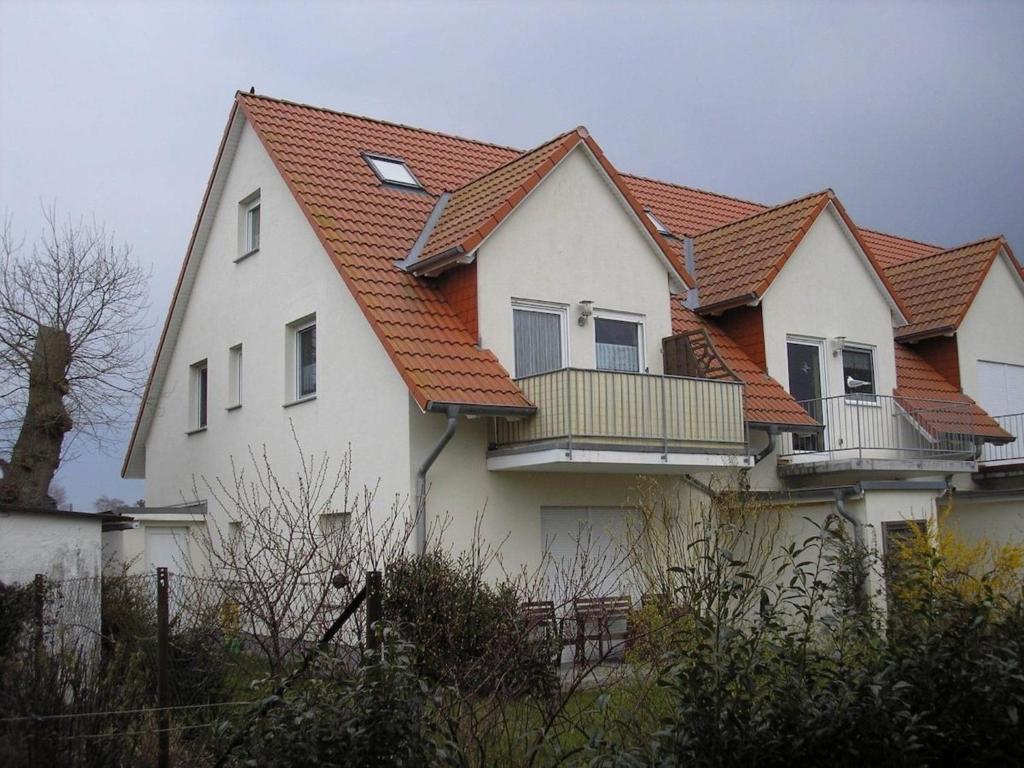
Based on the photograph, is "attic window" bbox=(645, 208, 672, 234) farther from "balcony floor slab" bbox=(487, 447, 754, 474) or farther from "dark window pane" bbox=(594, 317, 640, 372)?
"balcony floor slab" bbox=(487, 447, 754, 474)

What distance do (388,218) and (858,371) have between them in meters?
8.75

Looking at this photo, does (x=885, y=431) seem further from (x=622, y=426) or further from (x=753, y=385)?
(x=622, y=426)

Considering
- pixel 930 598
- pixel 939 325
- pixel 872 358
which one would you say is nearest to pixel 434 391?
pixel 930 598

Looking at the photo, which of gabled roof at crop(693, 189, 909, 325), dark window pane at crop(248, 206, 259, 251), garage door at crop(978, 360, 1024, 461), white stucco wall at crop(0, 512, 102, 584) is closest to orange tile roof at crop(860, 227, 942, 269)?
garage door at crop(978, 360, 1024, 461)

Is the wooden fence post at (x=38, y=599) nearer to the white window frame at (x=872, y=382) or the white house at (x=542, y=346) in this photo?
the white house at (x=542, y=346)

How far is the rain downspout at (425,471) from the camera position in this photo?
47.0 ft

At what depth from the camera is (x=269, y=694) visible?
6340 mm

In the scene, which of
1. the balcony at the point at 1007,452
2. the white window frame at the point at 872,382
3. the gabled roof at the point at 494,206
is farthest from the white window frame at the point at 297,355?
the balcony at the point at 1007,452

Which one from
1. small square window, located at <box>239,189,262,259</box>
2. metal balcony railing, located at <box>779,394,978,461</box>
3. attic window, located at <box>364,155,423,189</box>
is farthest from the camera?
small square window, located at <box>239,189,262,259</box>

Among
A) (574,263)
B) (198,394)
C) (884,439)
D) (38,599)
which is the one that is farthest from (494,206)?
(38,599)

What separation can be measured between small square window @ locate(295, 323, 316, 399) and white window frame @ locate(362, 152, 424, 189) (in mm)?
2717

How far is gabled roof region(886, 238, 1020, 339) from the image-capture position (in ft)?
73.6

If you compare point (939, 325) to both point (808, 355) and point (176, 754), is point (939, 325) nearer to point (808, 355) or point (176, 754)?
point (808, 355)

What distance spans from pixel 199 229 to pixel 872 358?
1216 centimetres
